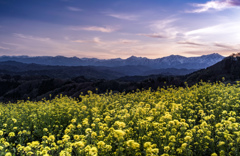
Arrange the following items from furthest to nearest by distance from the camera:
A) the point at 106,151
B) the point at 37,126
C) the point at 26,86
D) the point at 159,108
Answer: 1. the point at 26,86
2. the point at 37,126
3. the point at 159,108
4. the point at 106,151

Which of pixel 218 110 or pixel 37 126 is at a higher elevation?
pixel 218 110

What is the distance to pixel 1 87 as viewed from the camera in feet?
382

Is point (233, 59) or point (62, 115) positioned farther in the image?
point (233, 59)

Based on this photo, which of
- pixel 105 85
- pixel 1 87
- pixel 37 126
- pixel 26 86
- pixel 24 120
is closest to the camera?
pixel 37 126

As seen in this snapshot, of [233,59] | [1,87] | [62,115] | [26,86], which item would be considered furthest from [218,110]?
[1,87]

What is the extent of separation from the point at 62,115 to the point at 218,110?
9.43 m

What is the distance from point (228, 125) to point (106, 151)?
4.07 metres

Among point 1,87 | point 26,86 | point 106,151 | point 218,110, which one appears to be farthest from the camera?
point 1,87

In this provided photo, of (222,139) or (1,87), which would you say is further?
(1,87)

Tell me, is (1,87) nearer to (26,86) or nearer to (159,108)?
(26,86)

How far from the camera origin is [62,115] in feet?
34.4

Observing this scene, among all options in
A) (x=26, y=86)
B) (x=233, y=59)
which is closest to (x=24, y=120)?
(x=233, y=59)

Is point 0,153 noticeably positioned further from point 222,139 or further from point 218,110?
point 218,110

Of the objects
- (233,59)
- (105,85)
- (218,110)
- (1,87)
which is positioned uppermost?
(233,59)
